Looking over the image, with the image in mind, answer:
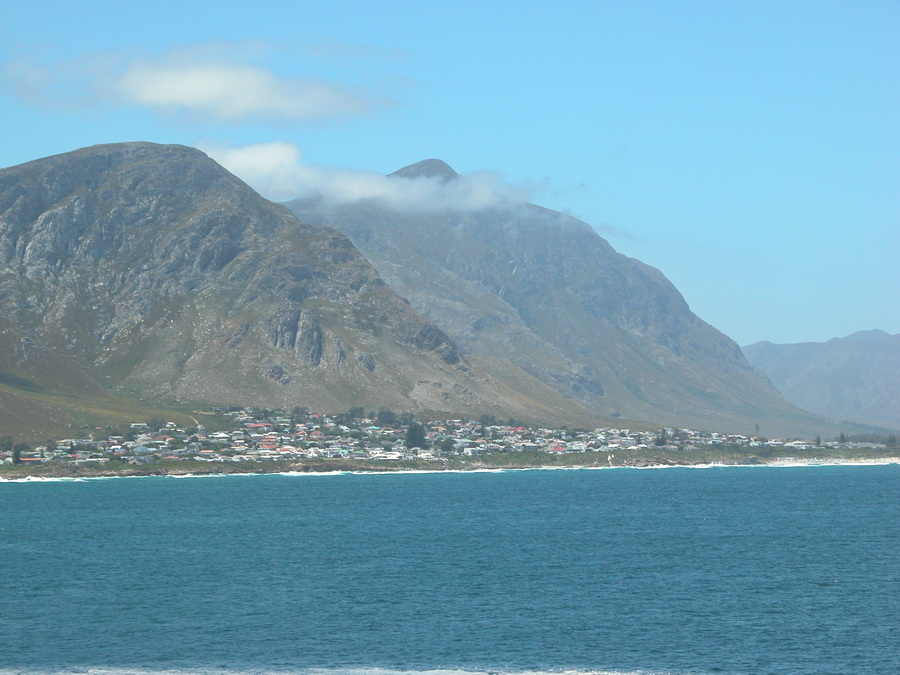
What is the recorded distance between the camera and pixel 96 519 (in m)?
137

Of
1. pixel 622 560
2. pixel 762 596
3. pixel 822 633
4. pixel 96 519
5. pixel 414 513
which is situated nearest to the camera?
pixel 822 633

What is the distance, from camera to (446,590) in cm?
8675

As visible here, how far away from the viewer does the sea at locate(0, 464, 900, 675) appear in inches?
2566

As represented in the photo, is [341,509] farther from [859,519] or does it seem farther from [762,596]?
[762,596]

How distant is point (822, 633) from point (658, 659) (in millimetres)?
13943

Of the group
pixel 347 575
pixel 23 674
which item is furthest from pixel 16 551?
pixel 23 674

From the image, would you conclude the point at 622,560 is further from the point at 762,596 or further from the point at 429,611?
the point at 429,611

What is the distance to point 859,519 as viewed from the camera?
141375 millimetres

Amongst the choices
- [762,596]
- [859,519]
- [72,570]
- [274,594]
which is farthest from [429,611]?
[859,519]

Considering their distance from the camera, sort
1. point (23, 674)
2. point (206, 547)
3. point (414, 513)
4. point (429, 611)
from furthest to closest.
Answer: point (414, 513), point (206, 547), point (429, 611), point (23, 674)

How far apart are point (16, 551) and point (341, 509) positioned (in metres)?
52.9

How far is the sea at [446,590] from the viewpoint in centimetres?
6519

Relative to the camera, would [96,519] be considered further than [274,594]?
Yes

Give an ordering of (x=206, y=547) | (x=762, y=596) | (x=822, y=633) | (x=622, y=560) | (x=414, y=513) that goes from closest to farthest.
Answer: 1. (x=822, y=633)
2. (x=762, y=596)
3. (x=622, y=560)
4. (x=206, y=547)
5. (x=414, y=513)
